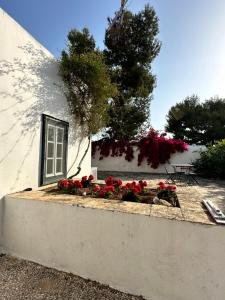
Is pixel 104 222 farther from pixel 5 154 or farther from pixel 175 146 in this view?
pixel 175 146

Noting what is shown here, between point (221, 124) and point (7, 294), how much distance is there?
24627mm

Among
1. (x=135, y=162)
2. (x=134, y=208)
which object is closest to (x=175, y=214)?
(x=134, y=208)

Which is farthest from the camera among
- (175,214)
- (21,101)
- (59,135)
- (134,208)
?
(59,135)

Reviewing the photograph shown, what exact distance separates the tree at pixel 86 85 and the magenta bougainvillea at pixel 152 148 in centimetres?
761

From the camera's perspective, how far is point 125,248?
8.81 ft

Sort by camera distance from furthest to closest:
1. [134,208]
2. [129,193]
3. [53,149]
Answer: [53,149], [129,193], [134,208]

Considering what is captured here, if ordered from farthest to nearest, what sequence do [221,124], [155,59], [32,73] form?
[221,124]
[155,59]
[32,73]

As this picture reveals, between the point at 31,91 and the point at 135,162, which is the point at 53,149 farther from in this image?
the point at 135,162

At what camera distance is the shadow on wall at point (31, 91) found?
150 inches

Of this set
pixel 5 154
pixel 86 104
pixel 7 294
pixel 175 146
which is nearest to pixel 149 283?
pixel 7 294

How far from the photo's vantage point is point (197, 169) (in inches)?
444

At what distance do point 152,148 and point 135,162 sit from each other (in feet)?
5.16

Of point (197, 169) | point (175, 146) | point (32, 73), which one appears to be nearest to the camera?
point (32, 73)

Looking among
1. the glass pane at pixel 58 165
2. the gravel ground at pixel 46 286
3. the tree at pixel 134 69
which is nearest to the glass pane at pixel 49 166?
the glass pane at pixel 58 165
